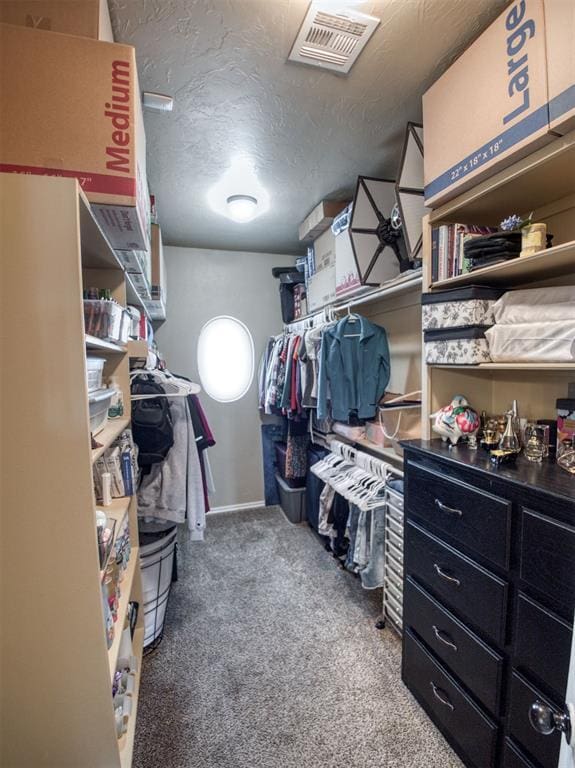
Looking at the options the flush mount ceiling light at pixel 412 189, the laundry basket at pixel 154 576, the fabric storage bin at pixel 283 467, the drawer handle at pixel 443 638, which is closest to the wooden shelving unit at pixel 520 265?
the flush mount ceiling light at pixel 412 189

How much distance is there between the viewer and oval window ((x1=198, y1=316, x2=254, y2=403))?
12.1 feet

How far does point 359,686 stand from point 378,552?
2.00ft

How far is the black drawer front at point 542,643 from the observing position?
0.90 meters

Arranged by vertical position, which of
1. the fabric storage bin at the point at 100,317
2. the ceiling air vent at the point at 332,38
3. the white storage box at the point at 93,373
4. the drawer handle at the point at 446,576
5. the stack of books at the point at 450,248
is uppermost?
the ceiling air vent at the point at 332,38

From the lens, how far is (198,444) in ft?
7.09

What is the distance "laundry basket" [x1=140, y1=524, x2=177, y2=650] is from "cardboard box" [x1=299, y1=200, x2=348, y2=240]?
89.7 inches

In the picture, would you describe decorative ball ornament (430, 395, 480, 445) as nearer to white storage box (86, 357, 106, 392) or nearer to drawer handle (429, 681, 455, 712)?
drawer handle (429, 681, 455, 712)

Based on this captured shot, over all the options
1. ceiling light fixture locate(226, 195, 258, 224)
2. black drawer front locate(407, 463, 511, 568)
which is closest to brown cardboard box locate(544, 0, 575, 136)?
black drawer front locate(407, 463, 511, 568)

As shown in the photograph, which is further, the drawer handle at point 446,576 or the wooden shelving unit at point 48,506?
the drawer handle at point 446,576

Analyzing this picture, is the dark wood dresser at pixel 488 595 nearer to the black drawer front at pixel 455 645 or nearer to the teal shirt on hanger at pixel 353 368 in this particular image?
the black drawer front at pixel 455 645

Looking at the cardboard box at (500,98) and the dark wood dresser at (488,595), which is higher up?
the cardboard box at (500,98)

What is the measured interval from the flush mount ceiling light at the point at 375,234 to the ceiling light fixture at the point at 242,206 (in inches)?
28.5

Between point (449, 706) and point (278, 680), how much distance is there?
2.49 feet

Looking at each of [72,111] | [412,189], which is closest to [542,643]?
[412,189]
